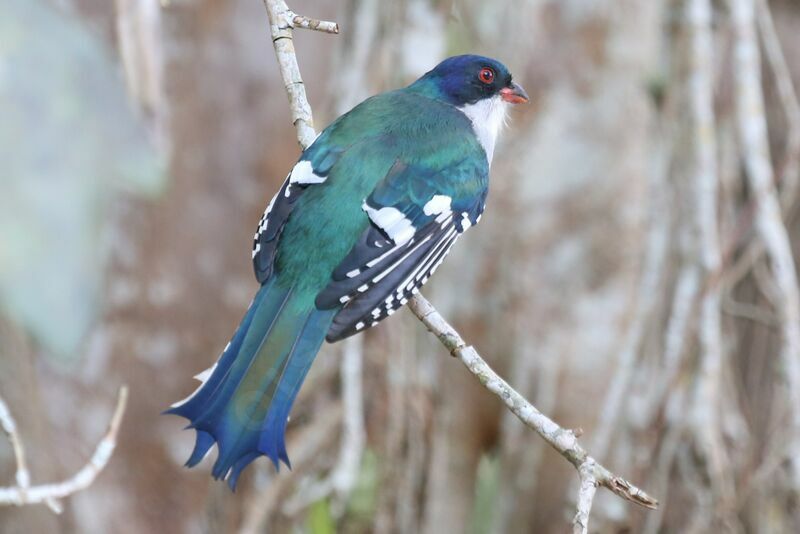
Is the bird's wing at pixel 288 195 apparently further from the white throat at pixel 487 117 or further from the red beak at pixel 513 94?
the red beak at pixel 513 94

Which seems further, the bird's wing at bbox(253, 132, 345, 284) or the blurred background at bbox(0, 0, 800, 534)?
the blurred background at bbox(0, 0, 800, 534)

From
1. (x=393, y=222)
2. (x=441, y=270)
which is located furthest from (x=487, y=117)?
(x=441, y=270)

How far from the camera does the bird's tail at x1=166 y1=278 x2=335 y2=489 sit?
2555 millimetres

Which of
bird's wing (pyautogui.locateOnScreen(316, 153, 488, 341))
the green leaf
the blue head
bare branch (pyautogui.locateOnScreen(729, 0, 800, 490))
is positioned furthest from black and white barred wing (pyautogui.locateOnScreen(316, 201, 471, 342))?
the green leaf

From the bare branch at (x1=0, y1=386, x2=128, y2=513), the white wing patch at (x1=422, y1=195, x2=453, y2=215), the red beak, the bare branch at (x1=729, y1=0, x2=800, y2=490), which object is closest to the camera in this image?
the bare branch at (x1=0, y1=386, x2=128, y2=513)

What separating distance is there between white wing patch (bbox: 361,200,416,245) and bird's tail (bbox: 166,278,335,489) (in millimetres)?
309

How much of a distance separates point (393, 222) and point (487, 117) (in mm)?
912

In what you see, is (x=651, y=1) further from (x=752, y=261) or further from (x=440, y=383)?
(x=440, y=383)

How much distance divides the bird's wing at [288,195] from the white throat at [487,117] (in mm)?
661

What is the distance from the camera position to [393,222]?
10.2 feet

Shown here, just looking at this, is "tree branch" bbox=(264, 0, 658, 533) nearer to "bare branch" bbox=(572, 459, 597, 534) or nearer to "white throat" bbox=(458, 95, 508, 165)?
"bare branch" bbox=(572, 459, 597, 534)

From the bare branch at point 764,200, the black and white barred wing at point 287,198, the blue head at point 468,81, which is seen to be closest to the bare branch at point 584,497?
the black and white barred wing at point 287,198

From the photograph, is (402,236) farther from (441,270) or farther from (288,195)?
(441,270)

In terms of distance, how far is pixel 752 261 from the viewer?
434 centimetres
